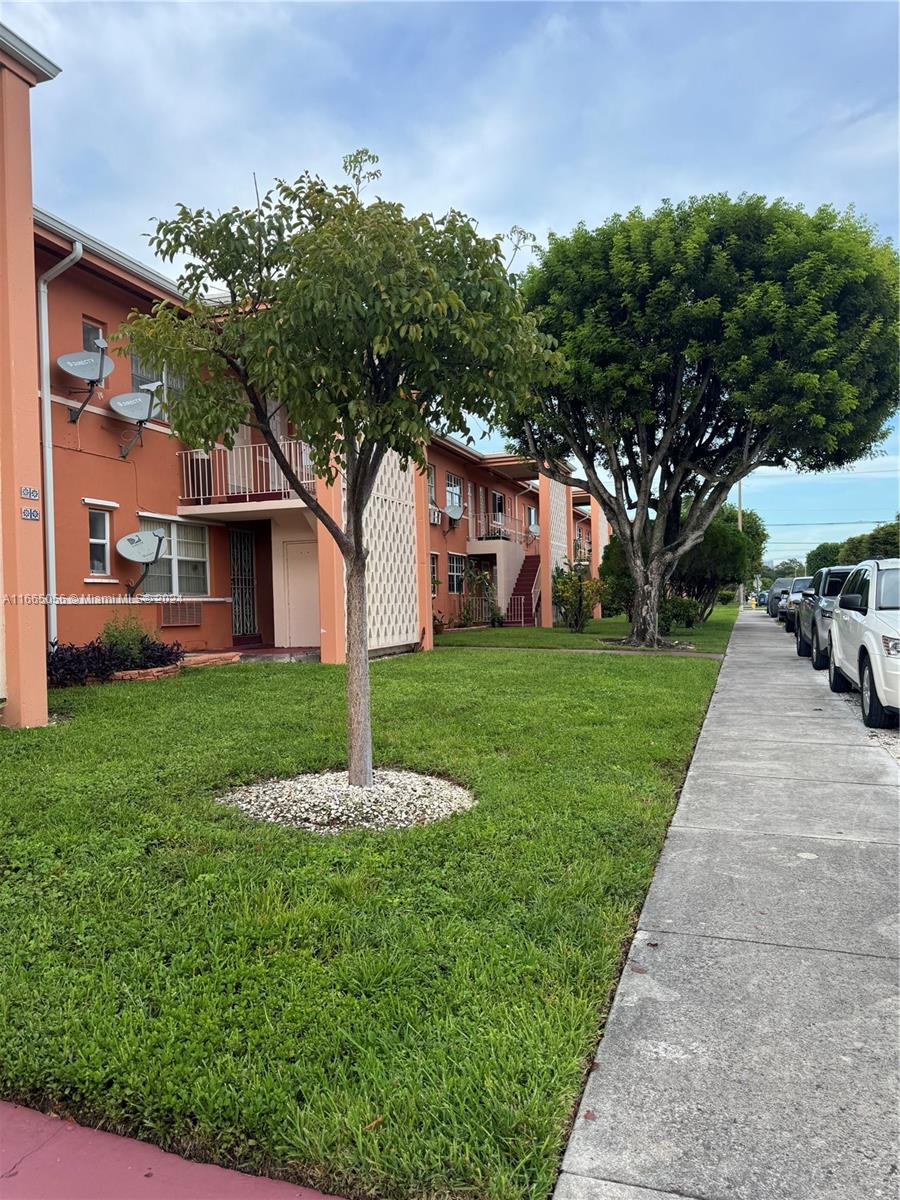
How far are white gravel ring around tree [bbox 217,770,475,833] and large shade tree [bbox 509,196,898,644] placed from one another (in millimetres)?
11652

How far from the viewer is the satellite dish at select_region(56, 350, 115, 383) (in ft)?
37.1

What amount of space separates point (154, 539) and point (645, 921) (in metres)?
10.9

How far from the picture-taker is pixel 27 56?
25.0 feet

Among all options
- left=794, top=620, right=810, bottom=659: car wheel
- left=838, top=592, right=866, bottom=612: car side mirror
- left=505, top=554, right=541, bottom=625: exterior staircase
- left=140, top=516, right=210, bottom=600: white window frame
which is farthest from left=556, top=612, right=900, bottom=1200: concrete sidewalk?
left=505, top=554, right=541, bottom=625: exterior staircase

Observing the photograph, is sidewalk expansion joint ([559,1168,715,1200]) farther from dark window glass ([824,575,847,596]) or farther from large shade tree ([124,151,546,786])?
dark window glass ([824,575,847,596])

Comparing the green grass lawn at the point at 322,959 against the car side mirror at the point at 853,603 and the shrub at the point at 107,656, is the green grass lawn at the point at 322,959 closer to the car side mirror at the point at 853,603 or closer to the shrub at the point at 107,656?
the car side mirror at the point at 853,603

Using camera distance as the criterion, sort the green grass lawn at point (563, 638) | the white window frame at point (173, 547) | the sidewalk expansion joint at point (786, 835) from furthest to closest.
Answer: the green grass lawn at point (563, 638) → the white window frame at point (173, 547) → the sidewalk expansion joint at point (786, 835)

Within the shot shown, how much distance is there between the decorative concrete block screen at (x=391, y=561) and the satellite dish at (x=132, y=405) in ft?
13.1

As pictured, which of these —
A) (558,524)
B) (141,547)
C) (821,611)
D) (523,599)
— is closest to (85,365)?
(141,547)

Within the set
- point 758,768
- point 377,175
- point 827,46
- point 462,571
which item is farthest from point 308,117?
point 462,571

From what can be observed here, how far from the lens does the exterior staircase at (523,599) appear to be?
27.2 m

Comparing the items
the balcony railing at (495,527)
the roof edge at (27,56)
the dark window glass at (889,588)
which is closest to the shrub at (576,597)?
the balcony railing at (495,527)

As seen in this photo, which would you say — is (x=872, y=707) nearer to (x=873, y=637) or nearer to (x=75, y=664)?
(x=873, y=637)

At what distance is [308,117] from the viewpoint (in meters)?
7.18
